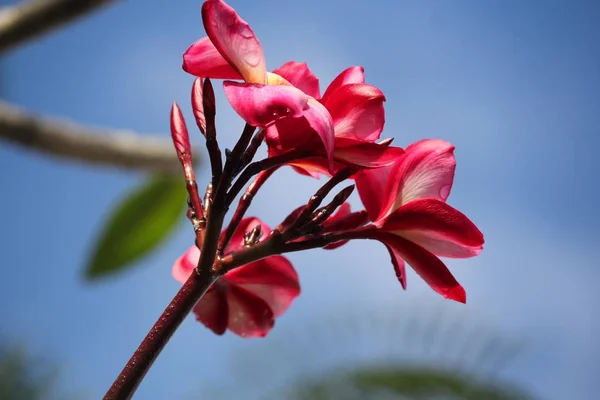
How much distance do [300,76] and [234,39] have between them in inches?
2.2

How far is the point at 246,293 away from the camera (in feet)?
1.23

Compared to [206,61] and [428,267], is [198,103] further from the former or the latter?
[428,267]

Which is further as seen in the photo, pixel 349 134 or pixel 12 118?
pixel 12 118

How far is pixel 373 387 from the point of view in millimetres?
2031

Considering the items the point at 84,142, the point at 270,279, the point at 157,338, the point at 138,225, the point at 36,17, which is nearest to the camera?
the point at 157,338

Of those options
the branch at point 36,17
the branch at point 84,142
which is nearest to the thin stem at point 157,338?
the branch at point 36,17

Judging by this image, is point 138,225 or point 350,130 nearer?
point 350,130

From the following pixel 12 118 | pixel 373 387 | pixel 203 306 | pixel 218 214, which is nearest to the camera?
pixel 218 214

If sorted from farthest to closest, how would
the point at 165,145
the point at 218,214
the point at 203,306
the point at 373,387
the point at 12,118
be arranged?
the point at 373,387 → the point at 165,145 → the point at 12,118 → the point at 203,306 → the point at 218,214

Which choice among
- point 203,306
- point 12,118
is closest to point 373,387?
point 12,118

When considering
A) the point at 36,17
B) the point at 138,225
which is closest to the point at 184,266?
the point at 36,17

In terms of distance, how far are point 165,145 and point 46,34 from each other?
1.40 ft

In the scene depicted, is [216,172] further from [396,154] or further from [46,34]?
[46,34]

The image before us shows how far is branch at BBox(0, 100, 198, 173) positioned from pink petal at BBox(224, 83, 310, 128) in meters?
1.33
